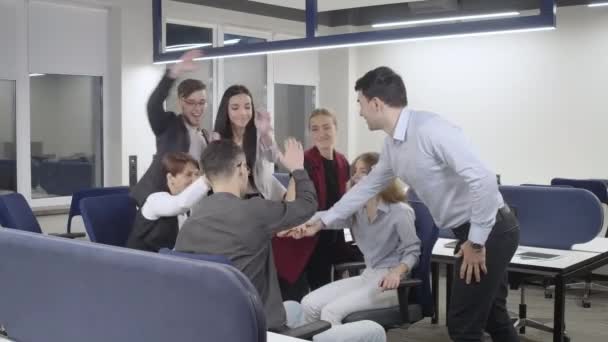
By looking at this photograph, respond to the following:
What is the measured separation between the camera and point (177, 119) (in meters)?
3.64

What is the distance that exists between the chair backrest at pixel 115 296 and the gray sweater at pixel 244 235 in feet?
1.98

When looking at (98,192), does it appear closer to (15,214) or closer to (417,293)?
(15,214)

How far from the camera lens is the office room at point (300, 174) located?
1809mm

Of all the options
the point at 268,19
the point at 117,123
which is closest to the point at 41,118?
the point at 117,123

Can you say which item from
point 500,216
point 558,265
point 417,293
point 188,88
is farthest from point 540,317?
point 188,88

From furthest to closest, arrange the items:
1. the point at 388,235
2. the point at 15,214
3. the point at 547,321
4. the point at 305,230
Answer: the point at 547,321 < the point at 15,214 < the point at 388,235 < the point at 305,230

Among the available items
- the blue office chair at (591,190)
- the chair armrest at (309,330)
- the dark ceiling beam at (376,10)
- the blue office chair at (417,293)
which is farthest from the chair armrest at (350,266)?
the dark ceiling beam at (376,10)

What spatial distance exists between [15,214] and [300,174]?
7.12 feet

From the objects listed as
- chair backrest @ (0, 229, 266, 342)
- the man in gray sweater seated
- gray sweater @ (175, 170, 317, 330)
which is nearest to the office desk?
the man in gray sweater seated

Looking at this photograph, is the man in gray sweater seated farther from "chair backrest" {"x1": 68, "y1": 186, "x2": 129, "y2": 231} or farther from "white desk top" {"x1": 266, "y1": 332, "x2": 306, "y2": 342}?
"chair backrest" {"x1": 68, "y1": 186, "x2": 129, "y2": 231}

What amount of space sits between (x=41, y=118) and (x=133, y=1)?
1.32m

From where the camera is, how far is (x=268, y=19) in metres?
7.68

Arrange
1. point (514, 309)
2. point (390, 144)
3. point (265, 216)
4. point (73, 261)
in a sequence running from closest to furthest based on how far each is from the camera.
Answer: point (73, 261)
point (265, 216)
point (390, 144)
point (514, 309)

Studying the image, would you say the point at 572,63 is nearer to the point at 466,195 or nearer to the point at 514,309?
the point at 514,309
